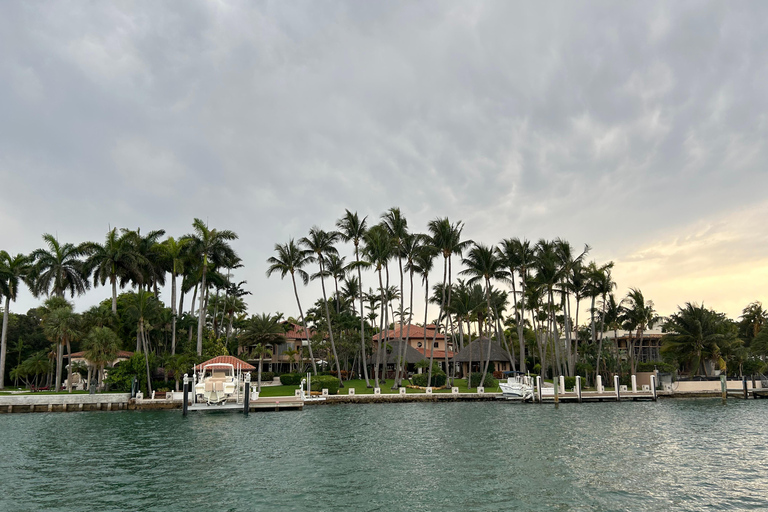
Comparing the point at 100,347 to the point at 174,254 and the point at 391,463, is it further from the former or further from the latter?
the point at 391,463

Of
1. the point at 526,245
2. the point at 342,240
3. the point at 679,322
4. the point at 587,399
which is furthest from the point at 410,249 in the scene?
the point at 679,322

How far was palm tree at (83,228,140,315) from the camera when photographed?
62344 millimetres

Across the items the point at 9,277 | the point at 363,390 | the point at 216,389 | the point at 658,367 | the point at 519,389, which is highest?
the point at 9,277

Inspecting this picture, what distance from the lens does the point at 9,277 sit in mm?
63250

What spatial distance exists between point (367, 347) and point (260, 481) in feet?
181

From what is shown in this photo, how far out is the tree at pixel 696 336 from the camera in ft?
213

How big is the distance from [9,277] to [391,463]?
6111 cm

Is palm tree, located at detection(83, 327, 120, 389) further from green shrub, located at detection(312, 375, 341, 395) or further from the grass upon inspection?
green shrub, located at detection(312, 375, 341, 395)

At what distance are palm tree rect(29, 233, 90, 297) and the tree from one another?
7381cm

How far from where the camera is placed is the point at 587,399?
54.6 meters

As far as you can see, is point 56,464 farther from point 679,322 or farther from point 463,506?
point 679,322

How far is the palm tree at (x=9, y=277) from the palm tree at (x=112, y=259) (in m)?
8.47

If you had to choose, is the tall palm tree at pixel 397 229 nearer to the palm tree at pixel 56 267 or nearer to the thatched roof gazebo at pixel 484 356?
the thatched roof gazebo at pixel 484 356

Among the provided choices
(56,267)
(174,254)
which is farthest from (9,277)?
(174,254)
